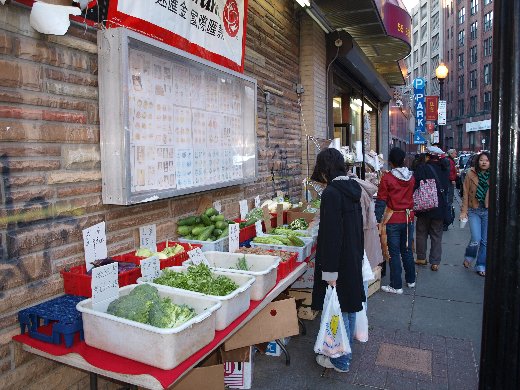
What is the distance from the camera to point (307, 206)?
265 inches

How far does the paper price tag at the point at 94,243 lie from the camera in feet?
10.3

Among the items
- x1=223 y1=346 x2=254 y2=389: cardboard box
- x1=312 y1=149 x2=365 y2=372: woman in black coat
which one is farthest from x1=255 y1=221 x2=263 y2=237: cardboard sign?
x1=223 y1=346 x2=254 y2=389: cardboard box

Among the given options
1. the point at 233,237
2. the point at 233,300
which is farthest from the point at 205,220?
the point at 233,300

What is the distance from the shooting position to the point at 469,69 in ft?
196

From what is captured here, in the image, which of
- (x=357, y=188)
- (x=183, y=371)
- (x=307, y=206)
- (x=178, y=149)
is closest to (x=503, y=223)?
(x=183, y=371)

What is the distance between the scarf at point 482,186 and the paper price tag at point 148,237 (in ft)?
18.0

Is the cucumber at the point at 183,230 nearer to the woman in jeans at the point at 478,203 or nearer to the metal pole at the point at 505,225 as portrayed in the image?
the metal pole at the point at 505,225

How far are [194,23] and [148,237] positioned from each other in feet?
6.89

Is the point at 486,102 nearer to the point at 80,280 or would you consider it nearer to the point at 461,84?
the point at 461,84

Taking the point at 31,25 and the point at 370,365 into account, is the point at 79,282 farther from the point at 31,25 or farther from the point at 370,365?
the point at 370,365

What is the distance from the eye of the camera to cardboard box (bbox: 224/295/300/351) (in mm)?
3721

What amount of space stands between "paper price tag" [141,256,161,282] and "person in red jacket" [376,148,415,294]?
4172mm

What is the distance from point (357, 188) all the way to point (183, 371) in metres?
2.37

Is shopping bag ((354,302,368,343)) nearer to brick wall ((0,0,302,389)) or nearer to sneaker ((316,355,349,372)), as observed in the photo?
sneaker ((316,355,349,372))
